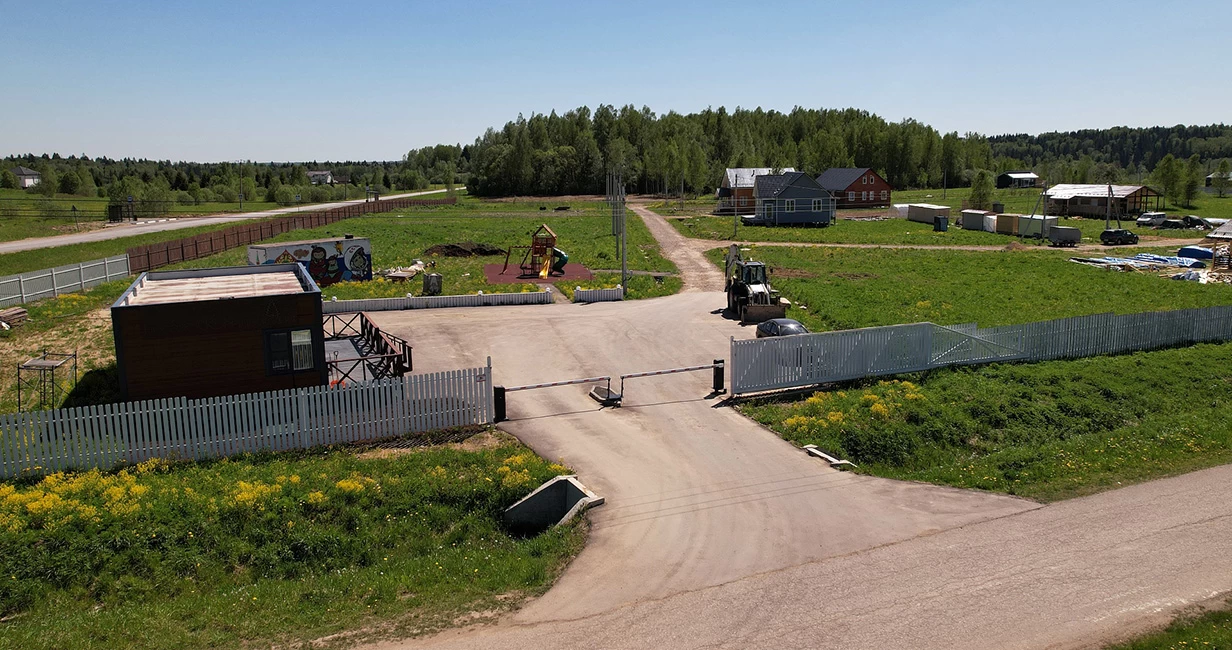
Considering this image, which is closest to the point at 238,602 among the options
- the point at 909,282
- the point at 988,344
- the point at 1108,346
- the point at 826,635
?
the point at 826,635

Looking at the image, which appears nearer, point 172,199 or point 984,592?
point 984,592

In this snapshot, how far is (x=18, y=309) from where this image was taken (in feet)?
99.2

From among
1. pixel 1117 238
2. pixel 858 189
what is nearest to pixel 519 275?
pixel 1117 238

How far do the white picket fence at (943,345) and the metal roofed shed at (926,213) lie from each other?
46.8m

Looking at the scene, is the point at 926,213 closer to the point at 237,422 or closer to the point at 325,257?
the point at 325,257

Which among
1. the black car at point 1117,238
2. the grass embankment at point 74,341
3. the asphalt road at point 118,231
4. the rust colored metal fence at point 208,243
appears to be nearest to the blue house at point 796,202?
the black car at point 1117,238

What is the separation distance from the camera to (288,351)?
20422 millimetres

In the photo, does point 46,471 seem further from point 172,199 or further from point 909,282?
point 172,199

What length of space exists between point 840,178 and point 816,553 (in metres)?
93.0

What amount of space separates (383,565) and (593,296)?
23789mm

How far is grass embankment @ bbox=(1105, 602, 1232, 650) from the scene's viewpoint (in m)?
11.1

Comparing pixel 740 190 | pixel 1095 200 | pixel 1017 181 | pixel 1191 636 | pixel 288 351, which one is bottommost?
pixel 1191 636

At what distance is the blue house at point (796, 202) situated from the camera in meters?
75.1

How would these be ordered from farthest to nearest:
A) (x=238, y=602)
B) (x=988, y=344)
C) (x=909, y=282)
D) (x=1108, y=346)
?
1. (x=909, y=282)
2. (x=1108, y=346)
3. (x=988, y=344)
4. (x=238, y=602)
